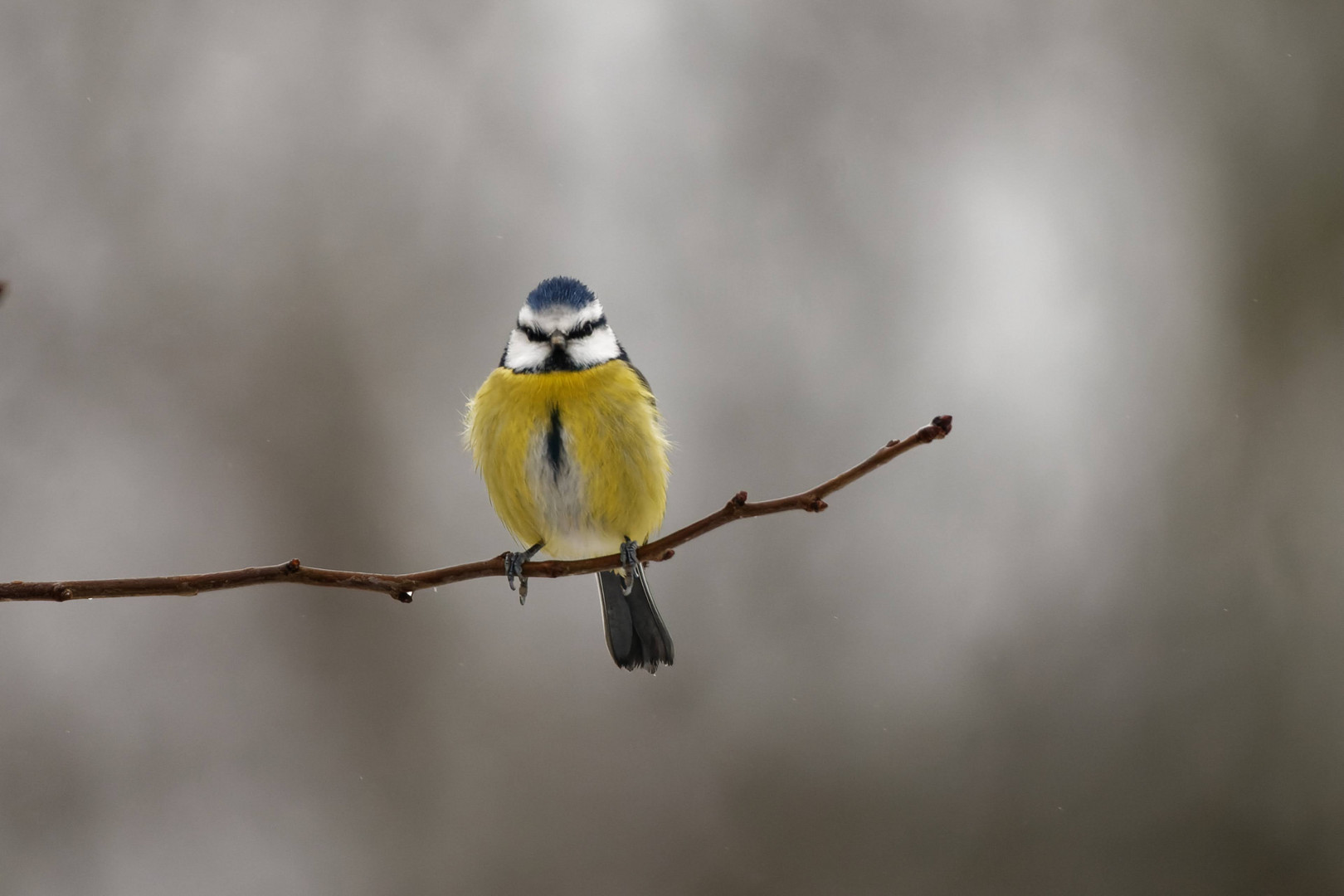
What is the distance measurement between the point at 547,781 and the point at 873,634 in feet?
6.05

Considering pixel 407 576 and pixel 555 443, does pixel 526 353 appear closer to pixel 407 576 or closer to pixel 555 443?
pixel 555 443

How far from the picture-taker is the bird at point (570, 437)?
276 centimetres

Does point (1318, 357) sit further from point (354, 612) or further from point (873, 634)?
point (354, 612)

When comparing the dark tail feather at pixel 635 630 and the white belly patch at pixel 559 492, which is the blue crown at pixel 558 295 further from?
the dark tail feather at pixel 635 630

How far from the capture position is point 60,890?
196 inches

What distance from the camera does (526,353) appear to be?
285cm

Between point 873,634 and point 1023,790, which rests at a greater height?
point 873,634

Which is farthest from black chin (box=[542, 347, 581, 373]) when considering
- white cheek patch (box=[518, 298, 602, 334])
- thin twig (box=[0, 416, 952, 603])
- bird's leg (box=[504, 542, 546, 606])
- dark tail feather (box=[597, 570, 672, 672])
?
thin twig (box=[0, 416, 952, 603])

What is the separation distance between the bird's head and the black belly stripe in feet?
0.42

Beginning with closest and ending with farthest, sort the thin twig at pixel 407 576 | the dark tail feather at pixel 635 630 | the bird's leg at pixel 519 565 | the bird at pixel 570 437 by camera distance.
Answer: the thin twig at pixel 407 576 < the bird's leg at pixel 519 565 < the bird at pixel 570 437 < the dark tail feather at pixel 635 630

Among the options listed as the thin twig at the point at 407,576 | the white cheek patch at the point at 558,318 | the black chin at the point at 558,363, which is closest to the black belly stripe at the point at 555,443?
the black chin at the point at 558,363

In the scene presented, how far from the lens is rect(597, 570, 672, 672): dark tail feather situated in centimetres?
304

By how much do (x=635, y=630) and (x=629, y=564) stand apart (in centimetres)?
90

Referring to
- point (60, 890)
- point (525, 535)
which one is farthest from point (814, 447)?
point (60, 890)
